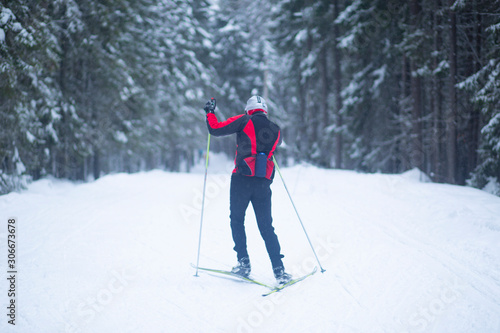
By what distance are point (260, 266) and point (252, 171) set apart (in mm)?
1568

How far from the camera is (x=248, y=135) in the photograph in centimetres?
406

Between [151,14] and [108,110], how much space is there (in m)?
8.34

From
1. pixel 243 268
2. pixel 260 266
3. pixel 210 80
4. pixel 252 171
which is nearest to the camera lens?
pixel 252 171

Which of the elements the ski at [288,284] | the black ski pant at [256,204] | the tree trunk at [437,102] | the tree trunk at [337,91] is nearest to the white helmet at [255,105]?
the black ski pant at [256,204]

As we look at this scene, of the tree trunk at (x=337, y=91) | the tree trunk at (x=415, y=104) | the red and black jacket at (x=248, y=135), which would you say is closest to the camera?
the red and black jacket at (x=248, y=135)

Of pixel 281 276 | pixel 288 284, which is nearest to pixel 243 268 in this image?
pixel 281 276

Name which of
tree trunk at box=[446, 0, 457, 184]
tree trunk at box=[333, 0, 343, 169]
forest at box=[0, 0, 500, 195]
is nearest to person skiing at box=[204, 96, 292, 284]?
forest at box=[0, 0, 500, 195]

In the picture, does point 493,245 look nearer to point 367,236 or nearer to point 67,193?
point 367,236

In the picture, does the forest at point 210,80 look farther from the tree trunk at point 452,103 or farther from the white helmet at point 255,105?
the white helmet at point 255,105

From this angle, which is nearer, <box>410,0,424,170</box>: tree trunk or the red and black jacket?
the red and black jacket

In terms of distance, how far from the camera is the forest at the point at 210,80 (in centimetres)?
932

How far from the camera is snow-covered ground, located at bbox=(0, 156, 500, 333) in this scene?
10.7 ft

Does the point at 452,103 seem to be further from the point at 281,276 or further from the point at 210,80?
the point at 210,80

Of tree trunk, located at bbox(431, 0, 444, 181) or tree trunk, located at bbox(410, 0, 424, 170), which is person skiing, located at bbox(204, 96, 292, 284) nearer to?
tree trunk, located at bbox(431, 0, 444, 181)
